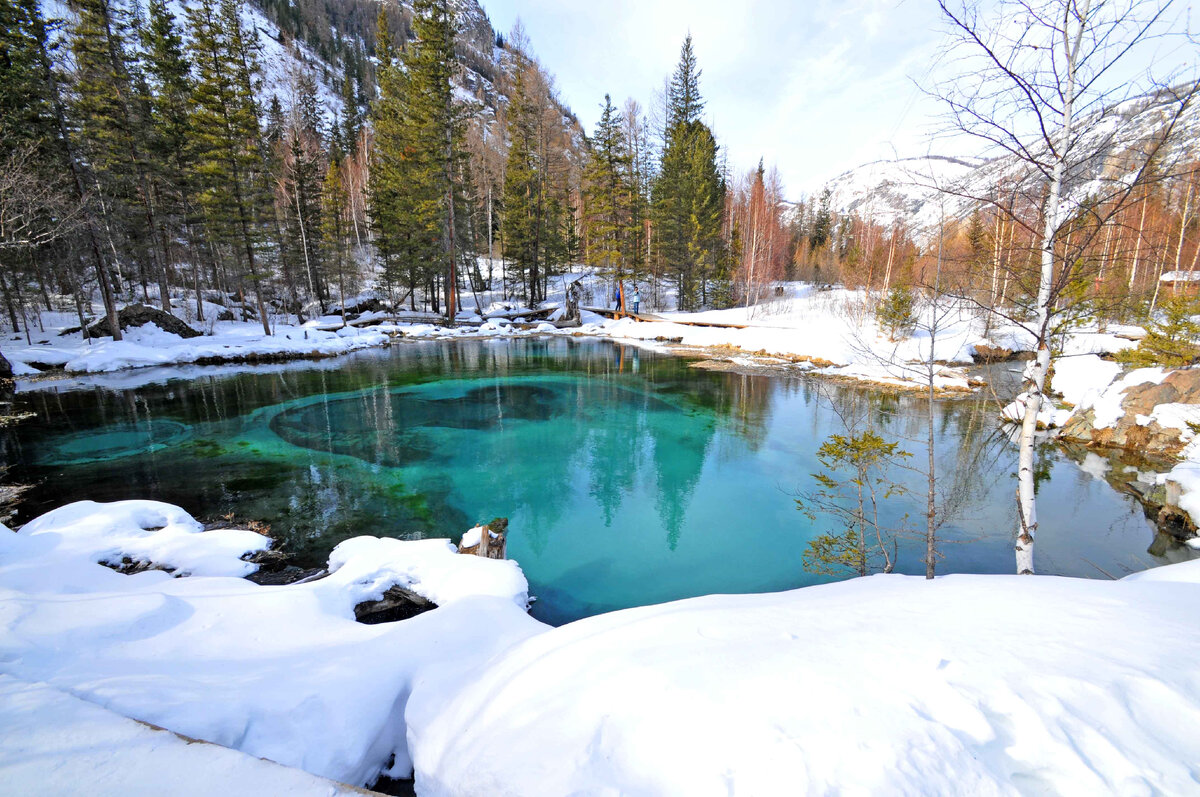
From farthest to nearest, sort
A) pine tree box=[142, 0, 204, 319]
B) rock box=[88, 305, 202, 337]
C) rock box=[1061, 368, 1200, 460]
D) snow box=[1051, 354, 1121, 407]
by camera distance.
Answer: pine tree box=[142, 0, 204, 319] → rock box=[88, 305, 202, 337] → snow box=[1051, 354, 1121, 407] → rock box=[1061, 368, 1200, 460]

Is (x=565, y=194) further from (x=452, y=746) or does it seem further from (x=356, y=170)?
(x=452, y=746)

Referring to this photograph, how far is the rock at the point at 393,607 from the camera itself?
4086 millimetres

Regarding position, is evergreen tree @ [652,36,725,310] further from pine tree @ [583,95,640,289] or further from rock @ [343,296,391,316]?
rock @ [343,296,391,316]

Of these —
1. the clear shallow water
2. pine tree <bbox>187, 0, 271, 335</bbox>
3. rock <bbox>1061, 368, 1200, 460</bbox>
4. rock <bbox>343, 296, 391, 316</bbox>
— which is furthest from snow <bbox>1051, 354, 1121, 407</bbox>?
rock <bbox>343, 296, 391, 316</bbox>

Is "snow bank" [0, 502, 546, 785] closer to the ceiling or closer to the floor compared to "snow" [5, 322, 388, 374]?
closer to the floor

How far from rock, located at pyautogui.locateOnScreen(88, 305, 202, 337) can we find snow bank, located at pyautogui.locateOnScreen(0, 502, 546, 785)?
2063cm

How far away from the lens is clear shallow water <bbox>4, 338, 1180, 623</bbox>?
236 inches

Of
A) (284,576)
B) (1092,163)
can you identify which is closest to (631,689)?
(284,576)

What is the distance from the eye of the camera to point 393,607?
165 inches

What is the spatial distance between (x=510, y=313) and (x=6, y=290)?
68.5 feet

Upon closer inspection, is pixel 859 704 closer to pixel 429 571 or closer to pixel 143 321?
pixel 429 571

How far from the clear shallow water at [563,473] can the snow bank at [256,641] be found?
1451mm

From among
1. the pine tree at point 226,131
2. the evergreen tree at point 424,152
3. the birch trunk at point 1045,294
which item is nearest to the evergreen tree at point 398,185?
the evergreen tree at point 424,152

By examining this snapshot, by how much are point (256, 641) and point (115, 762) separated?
1355 millimetres
